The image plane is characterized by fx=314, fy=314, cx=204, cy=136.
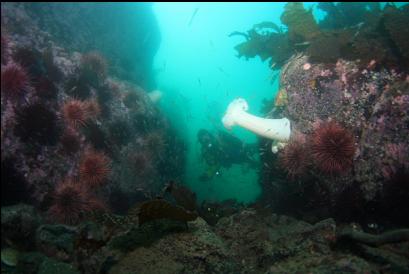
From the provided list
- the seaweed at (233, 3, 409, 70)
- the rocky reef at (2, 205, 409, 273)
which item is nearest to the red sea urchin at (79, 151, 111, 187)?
the rocky reef at (2, 205, 409, 273)

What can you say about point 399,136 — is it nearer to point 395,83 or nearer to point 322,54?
point 395,83

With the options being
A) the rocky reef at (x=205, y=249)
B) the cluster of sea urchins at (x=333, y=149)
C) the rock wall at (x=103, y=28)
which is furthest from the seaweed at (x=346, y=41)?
the rock wall at (x=103, y=28)

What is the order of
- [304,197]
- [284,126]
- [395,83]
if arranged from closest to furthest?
[395,83]
[304,197]
[284,126]

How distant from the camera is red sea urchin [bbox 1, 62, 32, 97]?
6.57m

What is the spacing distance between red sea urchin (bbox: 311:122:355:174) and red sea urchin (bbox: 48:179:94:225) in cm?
504

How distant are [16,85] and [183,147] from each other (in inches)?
328

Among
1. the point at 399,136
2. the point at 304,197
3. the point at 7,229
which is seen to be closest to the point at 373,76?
the point at 399,136

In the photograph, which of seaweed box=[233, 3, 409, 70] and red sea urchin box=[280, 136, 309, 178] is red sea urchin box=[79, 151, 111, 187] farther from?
seaweed box=[233, 3, 409, 70]

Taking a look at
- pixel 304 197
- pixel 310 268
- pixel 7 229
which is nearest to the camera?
pixel 310 268

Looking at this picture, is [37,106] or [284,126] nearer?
[37,106]

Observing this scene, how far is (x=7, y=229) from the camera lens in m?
5.81

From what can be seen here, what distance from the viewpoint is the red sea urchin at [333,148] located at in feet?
21.6

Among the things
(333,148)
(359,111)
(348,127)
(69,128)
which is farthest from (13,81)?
(359,111)

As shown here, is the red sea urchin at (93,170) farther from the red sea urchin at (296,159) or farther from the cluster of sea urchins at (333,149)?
the cluster of sea urchins at (333,149)
